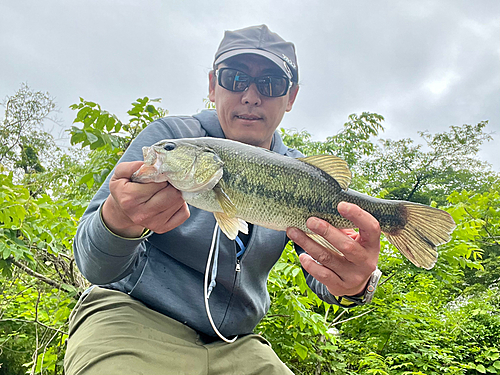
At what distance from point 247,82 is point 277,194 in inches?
48.1

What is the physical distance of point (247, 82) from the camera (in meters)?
2.58

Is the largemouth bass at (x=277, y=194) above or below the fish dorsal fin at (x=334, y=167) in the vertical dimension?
below

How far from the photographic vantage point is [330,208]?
1.71 m

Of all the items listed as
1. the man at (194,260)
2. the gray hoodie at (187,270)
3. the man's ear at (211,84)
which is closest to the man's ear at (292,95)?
the man at (194,260)

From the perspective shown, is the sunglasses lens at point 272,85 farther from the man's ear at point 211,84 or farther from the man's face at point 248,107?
the man's ear at point 211,84

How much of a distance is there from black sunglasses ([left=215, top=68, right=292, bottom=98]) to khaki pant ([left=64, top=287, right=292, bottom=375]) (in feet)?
5.18

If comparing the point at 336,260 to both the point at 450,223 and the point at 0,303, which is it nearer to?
the point at 450,223

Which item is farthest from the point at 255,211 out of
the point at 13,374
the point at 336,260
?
the point at 13,374

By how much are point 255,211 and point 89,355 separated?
1.04 m

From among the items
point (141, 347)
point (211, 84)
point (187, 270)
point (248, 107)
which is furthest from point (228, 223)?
point (211, 84)

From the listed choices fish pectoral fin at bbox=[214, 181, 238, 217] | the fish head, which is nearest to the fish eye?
the fish head

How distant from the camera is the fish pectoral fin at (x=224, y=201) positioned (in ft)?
5.33

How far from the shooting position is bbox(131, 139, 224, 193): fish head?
1499mm

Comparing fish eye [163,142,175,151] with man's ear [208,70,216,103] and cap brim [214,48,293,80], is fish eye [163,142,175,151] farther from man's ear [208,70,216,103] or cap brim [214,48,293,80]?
man's ear [208,70,216,103]
